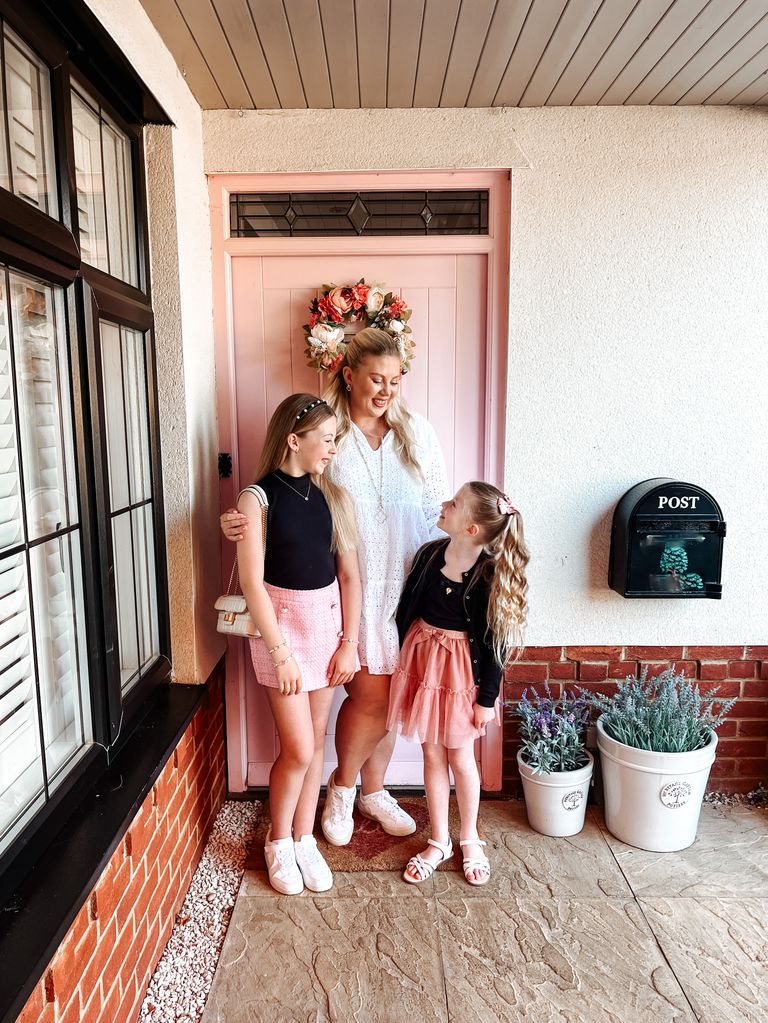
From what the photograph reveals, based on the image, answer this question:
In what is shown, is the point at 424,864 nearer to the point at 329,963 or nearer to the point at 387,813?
the point at 387,813

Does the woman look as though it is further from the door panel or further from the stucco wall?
the stucco wall

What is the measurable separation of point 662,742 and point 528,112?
2.39m

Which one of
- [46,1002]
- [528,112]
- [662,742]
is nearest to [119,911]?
[46,1002]

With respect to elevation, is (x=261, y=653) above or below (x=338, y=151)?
below

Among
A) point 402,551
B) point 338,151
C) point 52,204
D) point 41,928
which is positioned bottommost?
point 41,928

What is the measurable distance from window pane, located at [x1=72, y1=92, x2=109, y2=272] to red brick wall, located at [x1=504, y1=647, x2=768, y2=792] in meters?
2.11

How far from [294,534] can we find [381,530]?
14.6 inches

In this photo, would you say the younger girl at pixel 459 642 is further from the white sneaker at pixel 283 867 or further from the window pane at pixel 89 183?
the window pane at pixel 89 183

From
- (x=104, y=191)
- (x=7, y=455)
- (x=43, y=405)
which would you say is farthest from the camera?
(x=104, y=191)

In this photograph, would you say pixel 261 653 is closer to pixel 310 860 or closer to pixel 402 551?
pixel 402 551

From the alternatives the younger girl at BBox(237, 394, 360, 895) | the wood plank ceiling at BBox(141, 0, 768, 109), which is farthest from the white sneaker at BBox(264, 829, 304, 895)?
the wood plank ceiling at BBox(141, 0, 768, 109)

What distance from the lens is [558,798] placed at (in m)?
2.52

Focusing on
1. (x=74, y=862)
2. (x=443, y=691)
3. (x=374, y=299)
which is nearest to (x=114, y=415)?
(x=374, y=299)

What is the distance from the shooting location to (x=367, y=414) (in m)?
2.35
